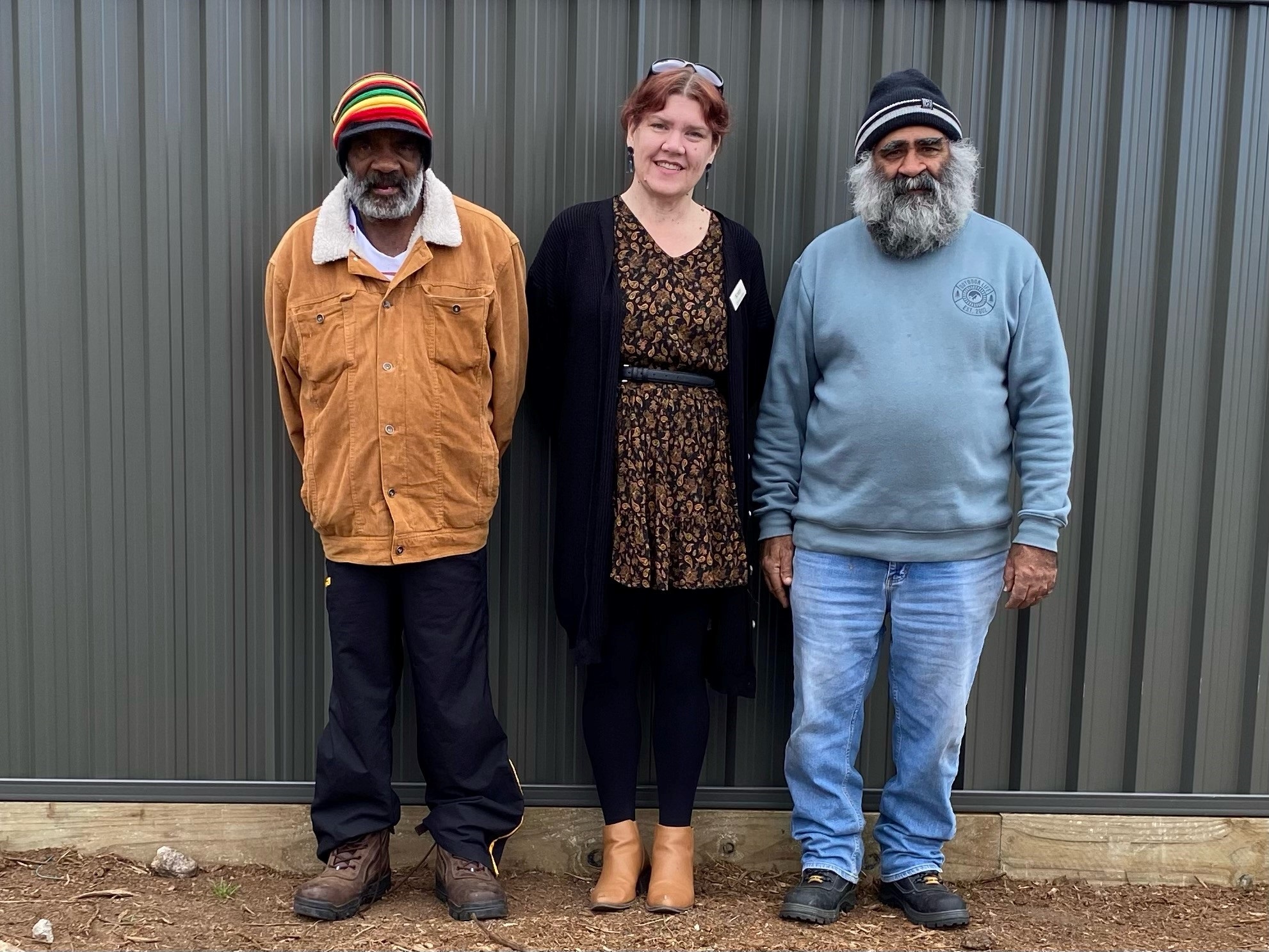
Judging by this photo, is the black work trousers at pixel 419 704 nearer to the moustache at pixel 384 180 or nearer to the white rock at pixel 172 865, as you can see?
the white rock at pixel 172 865

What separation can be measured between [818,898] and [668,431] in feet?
4.26

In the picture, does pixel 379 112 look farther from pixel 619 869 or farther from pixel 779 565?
pixel 619 869

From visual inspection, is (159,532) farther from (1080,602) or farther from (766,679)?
(1080,602)

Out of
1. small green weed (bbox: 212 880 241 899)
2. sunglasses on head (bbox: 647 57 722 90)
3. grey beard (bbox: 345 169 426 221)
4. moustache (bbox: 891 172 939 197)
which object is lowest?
small green weed (bbox: 212 880 241 899)

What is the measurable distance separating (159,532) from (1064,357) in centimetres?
256

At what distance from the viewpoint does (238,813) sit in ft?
10.9

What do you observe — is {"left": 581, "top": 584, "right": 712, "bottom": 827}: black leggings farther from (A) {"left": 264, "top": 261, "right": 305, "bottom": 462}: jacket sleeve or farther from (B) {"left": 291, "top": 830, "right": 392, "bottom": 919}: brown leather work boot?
(A) {"left": 264, "top": 261, "right": 305, "bottom": 462}: jacket sleeve

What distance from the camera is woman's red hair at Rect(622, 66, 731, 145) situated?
2.88 metres

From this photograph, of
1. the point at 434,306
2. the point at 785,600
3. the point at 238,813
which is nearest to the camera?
the point at 434,306

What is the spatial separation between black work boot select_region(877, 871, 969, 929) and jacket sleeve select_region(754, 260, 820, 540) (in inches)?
39.7

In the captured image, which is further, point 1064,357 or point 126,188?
point 126,188

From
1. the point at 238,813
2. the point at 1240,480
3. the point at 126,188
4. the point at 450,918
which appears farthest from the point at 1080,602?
the point at 126,188

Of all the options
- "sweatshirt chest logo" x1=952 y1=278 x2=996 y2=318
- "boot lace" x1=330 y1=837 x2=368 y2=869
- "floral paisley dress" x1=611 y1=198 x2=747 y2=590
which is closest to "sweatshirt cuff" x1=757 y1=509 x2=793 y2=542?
"floral paisley dress" x1=611 y1=198 x2=747 y2=590

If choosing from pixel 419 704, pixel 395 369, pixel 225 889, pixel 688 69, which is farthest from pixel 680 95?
pixel 225 889
